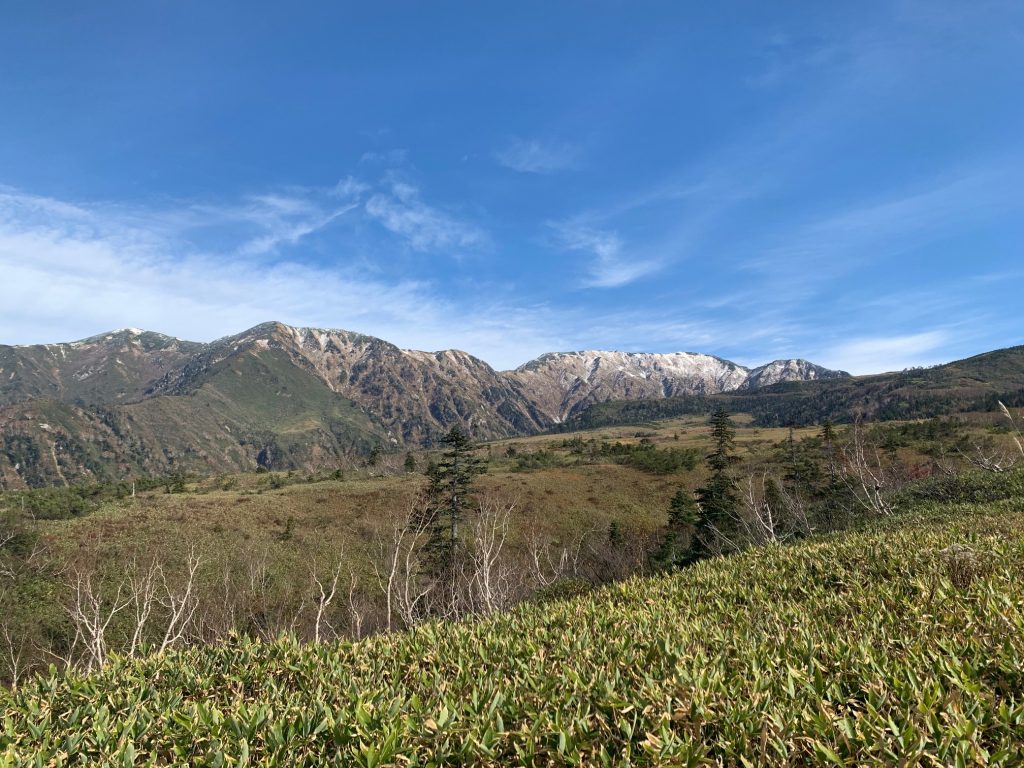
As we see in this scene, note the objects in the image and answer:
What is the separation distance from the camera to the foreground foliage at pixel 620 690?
10.2 feet

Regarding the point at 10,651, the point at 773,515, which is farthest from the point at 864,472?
the point at 10,651

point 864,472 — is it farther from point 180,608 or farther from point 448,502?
point 180,608

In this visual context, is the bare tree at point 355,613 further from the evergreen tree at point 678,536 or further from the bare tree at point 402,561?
the evergreen tree at point 678,536

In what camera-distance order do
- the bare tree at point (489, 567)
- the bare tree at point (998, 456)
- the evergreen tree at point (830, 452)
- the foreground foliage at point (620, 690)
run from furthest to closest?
the evergreen tree at point (830, 452) → the bare tree at point (489, 567) → the bare tree at point (998, 456) → the foreground foliage at point (620, 690)

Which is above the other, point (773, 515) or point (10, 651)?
point (773, 515)

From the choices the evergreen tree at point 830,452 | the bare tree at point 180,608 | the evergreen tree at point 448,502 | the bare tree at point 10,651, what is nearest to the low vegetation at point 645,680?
the bare tree at point 180,608

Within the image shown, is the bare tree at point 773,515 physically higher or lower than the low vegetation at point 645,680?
lower

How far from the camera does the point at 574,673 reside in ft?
13.8

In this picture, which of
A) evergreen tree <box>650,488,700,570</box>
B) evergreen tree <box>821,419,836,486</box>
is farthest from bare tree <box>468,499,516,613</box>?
evergreen tree <box>821,419,836,486</box>

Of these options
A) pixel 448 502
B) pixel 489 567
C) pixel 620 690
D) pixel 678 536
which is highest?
pixel 620 690

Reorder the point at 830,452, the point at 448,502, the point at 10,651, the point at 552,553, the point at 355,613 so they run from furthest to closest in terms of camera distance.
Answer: the point at 552,553
the point at 448,502
the point at 830,452
the point at 10,651
the point at 355,613

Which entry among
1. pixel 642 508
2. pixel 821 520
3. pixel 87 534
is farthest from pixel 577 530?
pixel 87 534

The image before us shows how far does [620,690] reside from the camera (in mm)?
4113

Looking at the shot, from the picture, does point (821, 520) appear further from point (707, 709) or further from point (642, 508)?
point (707, 709)
